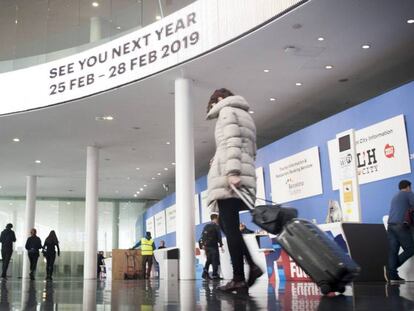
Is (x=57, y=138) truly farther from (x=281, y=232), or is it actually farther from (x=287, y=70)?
(x=281, y=232)

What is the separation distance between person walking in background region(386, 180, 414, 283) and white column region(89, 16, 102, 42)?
800cm

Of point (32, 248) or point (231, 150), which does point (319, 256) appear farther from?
point (32, 248)

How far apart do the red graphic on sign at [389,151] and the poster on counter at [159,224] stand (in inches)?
656

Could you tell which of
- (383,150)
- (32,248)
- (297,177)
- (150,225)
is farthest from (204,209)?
(150,225)

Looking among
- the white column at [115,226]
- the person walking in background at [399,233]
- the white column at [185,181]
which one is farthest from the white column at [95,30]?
the white column at [115,226]

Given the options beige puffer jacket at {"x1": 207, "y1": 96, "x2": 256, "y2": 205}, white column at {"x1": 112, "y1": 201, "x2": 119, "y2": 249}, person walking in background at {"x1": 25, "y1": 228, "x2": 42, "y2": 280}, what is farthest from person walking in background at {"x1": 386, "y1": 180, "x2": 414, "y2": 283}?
white column at {"x1": 112, "y1": 201, "x2": 119, "y2": 249}

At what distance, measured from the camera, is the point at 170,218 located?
24.0 m

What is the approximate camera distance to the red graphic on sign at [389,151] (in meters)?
9.81

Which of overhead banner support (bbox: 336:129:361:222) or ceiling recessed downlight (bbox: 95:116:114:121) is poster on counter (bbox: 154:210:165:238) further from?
overhead banner support (bbox: 336:129:361:222)

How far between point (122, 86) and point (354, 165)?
5.55 m

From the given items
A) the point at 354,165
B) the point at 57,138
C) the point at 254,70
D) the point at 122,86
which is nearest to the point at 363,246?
the point at 354,165

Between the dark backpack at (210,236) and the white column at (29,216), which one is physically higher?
the white column at (29,216)

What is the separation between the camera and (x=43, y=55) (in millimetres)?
13383

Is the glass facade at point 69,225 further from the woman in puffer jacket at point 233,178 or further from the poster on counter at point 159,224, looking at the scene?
the woman in puffer jacket at point 233,178
